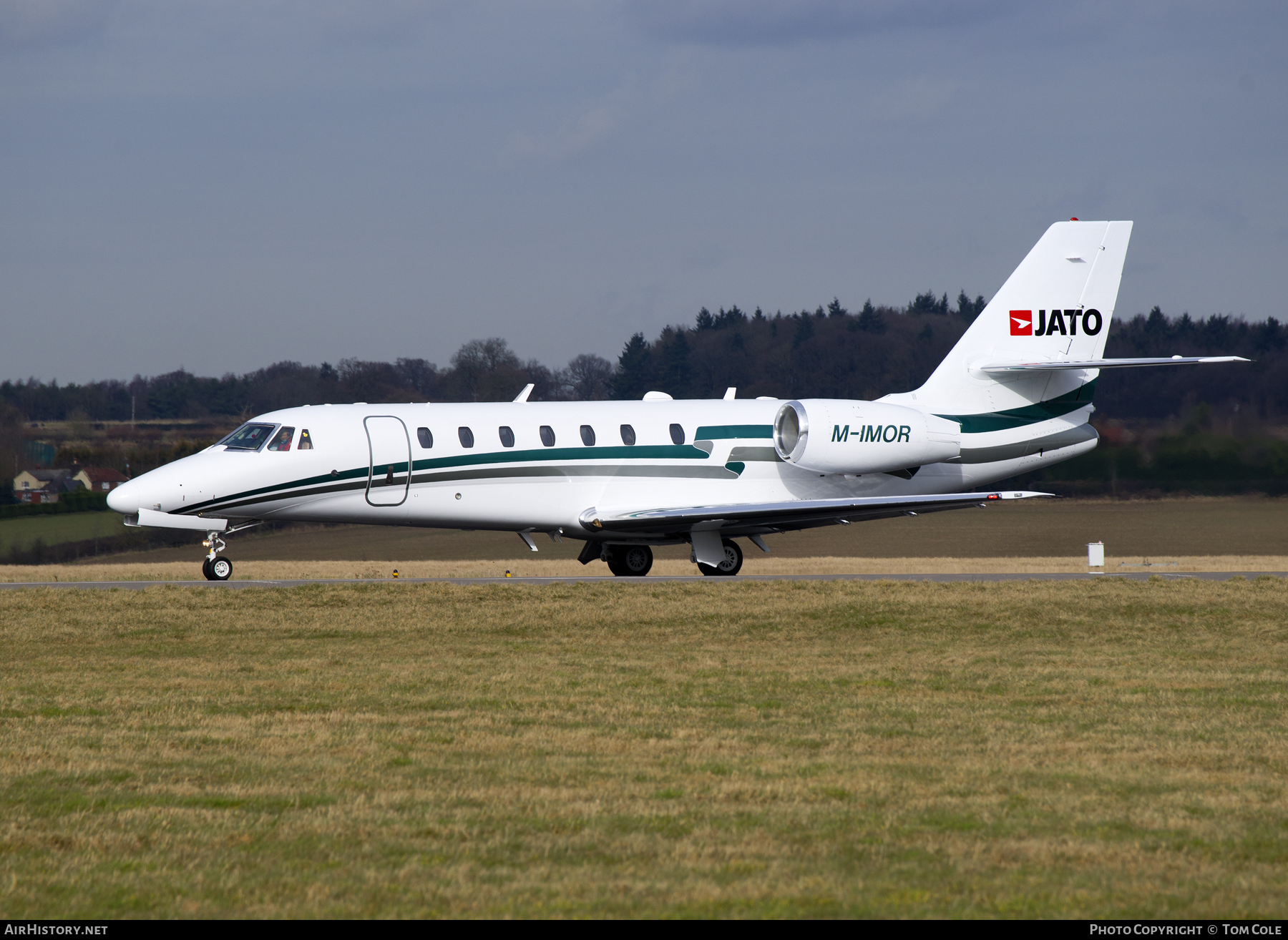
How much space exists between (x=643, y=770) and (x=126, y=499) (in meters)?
17.2

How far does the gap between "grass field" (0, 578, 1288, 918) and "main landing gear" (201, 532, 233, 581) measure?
5.80 meters

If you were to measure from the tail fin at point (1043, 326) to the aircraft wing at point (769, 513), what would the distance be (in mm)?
2656

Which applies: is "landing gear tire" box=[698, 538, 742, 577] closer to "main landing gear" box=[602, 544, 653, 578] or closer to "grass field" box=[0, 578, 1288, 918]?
"main landing gear" box=[602, 544, 653, 578]

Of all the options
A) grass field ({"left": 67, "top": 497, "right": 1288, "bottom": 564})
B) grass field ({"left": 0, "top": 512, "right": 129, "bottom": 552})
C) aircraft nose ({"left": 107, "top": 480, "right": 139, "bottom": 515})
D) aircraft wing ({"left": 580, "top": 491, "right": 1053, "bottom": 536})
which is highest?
aircraft nose ({"left": 107, "top": 480, "right": 139, "bottom": 515})

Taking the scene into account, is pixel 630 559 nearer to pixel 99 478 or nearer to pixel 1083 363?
pixel 1083 363

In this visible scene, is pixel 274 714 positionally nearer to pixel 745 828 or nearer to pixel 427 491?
pixel 745 828

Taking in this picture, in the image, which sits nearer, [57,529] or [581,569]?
[581,569]

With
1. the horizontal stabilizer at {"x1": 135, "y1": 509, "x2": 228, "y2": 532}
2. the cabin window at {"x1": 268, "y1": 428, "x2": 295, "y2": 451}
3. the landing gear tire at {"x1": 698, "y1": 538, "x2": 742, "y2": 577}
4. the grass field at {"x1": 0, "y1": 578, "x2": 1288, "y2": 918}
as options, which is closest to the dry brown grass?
the landing gear tire at {"x1": 698, "y1": 538, "x2": 742, "y2": 577}

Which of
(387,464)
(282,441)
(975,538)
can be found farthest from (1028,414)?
(975,538)

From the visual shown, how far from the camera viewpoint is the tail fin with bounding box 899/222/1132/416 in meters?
28.4

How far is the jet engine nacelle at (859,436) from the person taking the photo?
89.2 feet

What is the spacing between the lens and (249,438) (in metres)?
25.2

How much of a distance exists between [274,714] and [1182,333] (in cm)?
5545

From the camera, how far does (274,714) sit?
40.3ft
